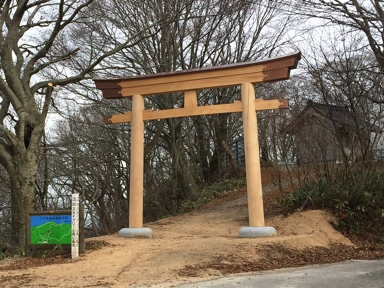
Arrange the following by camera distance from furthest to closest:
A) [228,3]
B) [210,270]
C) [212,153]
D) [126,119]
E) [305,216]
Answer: [212,153] < [228,3] < [126,119] < [305,216] < [210,270]

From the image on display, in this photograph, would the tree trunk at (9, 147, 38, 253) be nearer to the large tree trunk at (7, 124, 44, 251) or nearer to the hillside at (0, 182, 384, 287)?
the large tree trunk at (7, 124, 44, 251)

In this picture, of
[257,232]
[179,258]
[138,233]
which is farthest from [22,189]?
[257,232]

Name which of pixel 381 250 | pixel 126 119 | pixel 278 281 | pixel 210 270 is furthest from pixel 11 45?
pixel 381 250

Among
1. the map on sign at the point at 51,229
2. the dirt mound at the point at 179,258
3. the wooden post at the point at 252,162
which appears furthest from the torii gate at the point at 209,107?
the map on sign at the point at 51,229

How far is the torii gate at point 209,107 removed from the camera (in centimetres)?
898

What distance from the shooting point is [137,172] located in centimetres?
999

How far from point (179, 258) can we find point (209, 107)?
3983 mm

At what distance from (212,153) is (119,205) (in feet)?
19.5

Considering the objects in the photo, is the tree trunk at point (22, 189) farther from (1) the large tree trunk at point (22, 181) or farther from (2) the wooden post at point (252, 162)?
(2) the wooden post at point (252, 162)

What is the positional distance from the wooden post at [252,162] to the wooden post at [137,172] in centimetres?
280

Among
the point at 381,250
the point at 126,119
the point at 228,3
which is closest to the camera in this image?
the point at 381,250

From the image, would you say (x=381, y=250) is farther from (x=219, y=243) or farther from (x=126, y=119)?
(x=126, y=119)

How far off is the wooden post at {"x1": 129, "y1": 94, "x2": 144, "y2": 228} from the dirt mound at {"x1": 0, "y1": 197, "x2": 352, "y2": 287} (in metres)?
0.70

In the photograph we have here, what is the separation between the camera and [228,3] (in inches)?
555
